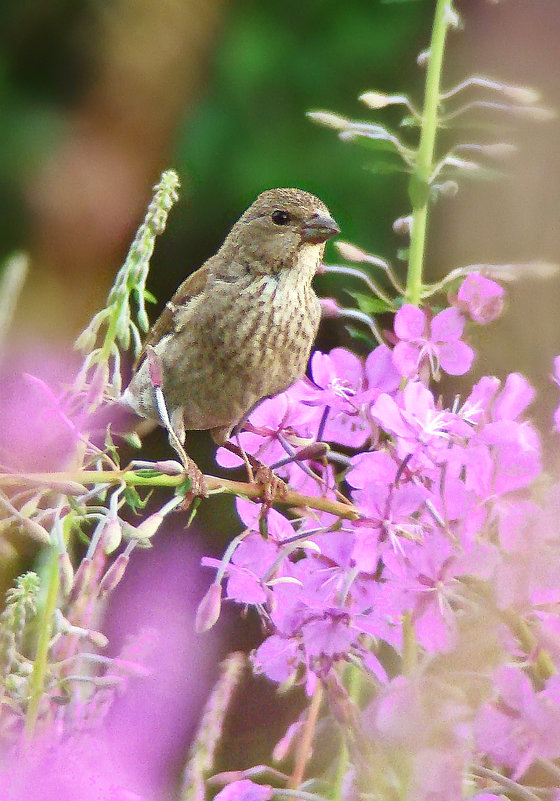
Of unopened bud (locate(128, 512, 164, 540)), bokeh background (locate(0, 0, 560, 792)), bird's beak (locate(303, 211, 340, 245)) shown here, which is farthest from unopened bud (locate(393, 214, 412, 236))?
bokeh background (locate(0, 0, 560, 792))

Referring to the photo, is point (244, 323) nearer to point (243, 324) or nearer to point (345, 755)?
point (243, 324)

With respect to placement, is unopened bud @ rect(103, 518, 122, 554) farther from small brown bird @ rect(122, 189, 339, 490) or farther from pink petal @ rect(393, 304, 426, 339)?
small brown bird @ rect(122, 189, 339, 490)

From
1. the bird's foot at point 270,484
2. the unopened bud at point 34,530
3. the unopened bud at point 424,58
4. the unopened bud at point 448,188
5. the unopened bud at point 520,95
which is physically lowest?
the unopened bud at point 34,530

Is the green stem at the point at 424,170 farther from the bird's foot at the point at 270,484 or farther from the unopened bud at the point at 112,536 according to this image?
the unopened bud at the point at 112,536

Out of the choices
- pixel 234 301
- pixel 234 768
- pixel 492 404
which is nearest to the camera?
pixel 492 404

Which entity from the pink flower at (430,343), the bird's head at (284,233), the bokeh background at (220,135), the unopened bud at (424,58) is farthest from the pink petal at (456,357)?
the bokeh background at (220,135)

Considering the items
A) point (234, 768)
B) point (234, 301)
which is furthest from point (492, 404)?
point (234, 768)

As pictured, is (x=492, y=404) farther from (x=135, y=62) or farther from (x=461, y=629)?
(x=135, y=62)
